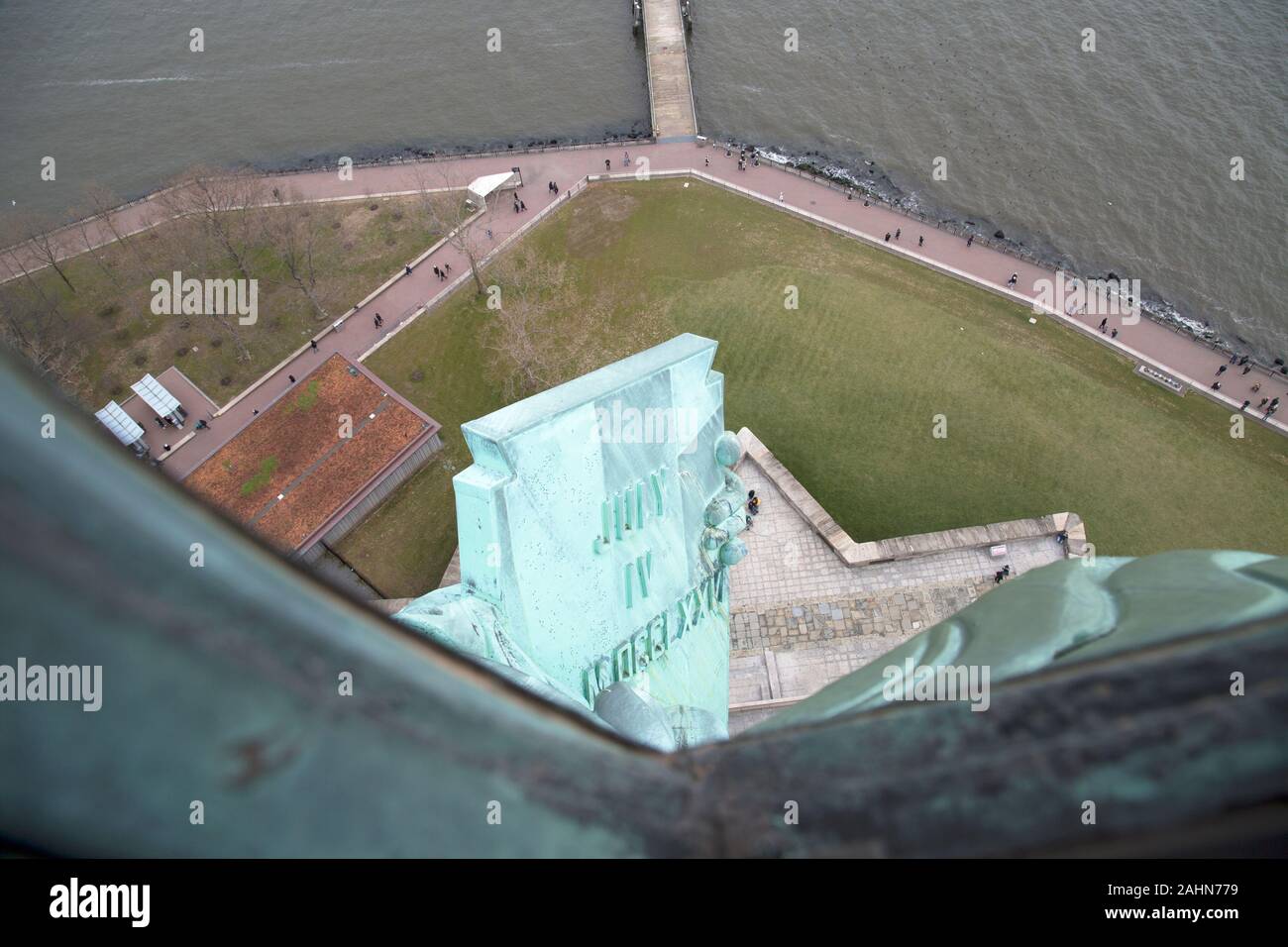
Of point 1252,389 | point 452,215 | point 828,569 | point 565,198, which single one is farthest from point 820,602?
point 452,215

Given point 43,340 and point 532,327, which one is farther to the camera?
point 43,340

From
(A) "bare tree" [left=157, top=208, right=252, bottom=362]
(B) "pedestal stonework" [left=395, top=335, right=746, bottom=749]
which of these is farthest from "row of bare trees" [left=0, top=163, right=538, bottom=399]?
(B) "pedestal stonework" [left=395, top=335, right=746, bottom=749]

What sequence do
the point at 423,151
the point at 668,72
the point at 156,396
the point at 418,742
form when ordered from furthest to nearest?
the point at 668,72 → the point at 423,151 → the point at 156,396 → the point at 418,742

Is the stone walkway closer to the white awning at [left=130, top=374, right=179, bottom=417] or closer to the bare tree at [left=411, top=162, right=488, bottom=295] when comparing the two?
the bare tree at [left=411, top=162, right=488, bottom=295]

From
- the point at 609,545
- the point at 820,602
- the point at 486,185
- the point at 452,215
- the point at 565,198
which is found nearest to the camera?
the point at 609,545

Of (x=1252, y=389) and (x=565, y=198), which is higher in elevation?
(x=565, y=198)

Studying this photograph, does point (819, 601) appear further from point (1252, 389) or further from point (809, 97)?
point (809, 97)

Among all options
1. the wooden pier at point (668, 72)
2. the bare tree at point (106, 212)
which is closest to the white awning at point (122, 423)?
the bare tree at point (106, 212)
